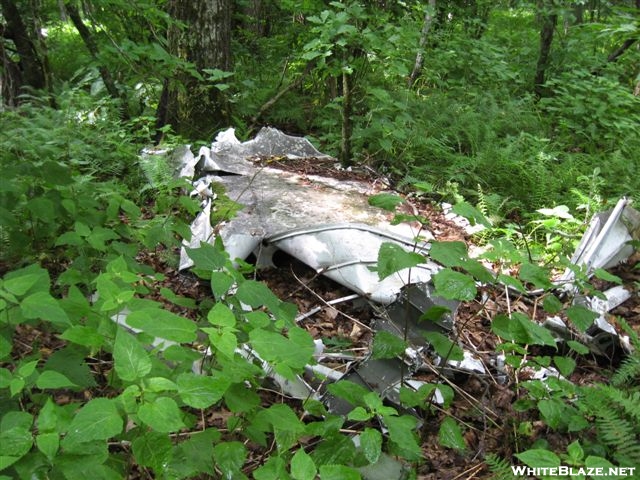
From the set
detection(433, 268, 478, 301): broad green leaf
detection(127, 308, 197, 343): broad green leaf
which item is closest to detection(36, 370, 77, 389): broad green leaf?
detection(127, 308, 197, 343): broad green leaf

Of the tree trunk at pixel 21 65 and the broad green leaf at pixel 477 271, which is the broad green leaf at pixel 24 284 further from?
the tree trunk at pixel 21 65

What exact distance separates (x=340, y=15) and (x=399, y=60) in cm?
90

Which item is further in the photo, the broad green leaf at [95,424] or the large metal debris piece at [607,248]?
the large metal debris piece at [607,248]

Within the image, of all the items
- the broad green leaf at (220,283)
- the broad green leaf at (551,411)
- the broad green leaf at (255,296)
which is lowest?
the broad green leaf at (551,411)

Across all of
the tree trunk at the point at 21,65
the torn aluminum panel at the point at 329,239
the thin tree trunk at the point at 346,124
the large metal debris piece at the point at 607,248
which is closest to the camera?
the torn aluminum panel at the point at 329,239

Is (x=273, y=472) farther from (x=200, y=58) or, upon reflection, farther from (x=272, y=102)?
(x=272, y=102)

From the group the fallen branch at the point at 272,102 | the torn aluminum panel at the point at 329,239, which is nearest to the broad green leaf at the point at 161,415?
the torn aluminum panel at the point at 329,239

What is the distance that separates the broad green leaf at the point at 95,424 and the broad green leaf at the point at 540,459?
3.84 feet

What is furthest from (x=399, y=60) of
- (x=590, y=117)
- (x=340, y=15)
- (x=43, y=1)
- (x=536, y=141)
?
(x=43, y=1)

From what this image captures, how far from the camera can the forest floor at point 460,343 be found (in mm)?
2186

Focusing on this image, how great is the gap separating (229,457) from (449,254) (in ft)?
3.51

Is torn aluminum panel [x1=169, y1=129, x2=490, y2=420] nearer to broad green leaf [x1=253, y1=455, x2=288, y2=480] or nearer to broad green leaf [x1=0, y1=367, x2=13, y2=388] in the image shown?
broad green leaf [x1=253, y1=455, x2=288, y2=480]

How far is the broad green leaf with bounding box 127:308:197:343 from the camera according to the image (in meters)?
1.41

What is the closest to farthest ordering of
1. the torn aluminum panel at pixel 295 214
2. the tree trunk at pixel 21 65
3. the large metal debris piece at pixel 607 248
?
the large metal debris piece at pixel 607 248 < the torn aluminum panel at pixel 295 214 < the tree trunk at pixel 21 65
